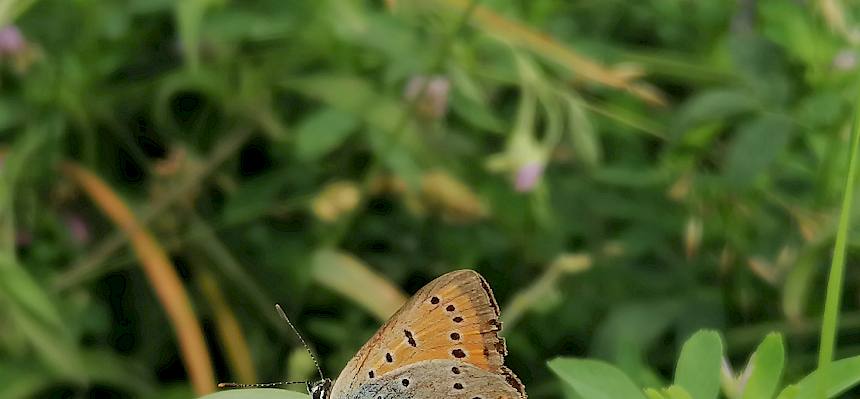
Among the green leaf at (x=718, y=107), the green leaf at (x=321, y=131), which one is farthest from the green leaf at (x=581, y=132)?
the green leaf at (x=321, y=131)

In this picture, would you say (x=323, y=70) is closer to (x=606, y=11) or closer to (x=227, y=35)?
(x=227, y=35)

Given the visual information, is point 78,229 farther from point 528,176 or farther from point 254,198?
point 528,176

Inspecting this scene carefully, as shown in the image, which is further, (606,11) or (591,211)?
(606,11)

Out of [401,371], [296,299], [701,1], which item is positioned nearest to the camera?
[401,371]

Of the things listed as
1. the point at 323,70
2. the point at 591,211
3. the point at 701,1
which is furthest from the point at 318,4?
the point at 701,1

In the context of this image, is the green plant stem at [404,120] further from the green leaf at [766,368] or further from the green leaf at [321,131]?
the green leaf at [766,368]

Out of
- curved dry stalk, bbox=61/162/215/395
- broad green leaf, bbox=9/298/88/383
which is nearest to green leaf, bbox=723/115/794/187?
curved dry stalk, bbox=61/162/215/395

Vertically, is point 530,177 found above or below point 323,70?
Answer: below
